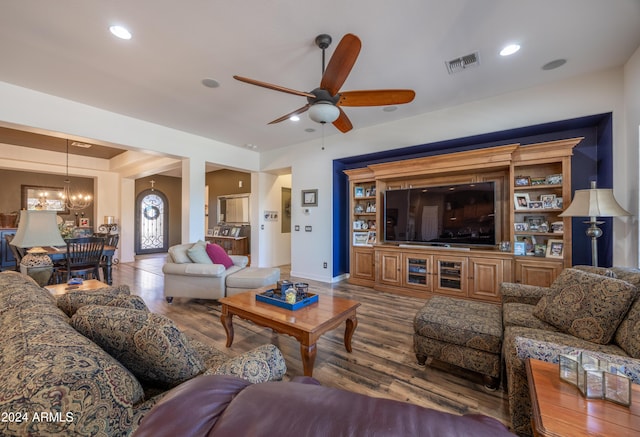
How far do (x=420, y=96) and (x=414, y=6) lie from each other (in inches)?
62.4

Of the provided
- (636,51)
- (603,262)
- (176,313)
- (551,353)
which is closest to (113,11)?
(176,313)

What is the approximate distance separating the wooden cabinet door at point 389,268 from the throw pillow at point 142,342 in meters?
3.70

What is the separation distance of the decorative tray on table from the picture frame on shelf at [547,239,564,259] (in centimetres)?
321

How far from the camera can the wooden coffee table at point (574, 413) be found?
0.94 m

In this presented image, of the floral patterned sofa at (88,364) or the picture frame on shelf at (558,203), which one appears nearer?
the floral patterned sofa at (88,364)

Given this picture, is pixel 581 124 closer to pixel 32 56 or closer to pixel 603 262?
pixel 603 262

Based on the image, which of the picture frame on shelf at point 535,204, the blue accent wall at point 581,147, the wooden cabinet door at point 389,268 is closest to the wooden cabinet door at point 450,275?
the wooden cabinet door at point 389,268

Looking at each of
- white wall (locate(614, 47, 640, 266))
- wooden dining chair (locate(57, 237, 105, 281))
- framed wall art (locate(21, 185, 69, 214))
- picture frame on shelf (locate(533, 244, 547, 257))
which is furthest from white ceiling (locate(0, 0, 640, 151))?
framed wall art (locate(21, 185, 69, 214))

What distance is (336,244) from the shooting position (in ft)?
17.3

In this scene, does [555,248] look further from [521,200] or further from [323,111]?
[323,111]

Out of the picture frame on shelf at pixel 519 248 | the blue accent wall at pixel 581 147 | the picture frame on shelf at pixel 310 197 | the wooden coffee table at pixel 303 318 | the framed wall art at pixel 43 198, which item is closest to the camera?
the wooden coffee table at pixel 303 318

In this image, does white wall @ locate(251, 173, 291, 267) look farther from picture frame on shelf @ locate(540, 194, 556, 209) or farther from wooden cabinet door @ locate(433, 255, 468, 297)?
picture frame on shelf @ locate(540, 194, 556, 209)

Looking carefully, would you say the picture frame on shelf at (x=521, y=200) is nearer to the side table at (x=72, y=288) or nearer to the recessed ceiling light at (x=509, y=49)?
the recessed ceiling light at (x=509, y=49)

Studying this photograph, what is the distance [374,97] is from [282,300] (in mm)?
2040
